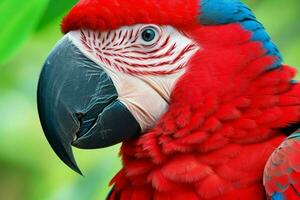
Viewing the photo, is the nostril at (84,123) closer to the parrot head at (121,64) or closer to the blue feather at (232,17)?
the parrot head at (121,64)

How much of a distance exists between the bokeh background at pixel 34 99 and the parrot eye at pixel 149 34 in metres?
0.54

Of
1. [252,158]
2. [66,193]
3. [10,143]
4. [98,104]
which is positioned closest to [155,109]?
[98,104]

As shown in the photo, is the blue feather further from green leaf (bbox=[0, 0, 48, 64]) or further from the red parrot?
green leaf (bbox=[0, 0, 48, 64])

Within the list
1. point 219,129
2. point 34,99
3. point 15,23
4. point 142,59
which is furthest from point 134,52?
point 34,99

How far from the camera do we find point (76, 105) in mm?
1456

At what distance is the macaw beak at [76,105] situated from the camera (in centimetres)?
146

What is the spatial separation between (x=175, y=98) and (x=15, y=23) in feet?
2.28

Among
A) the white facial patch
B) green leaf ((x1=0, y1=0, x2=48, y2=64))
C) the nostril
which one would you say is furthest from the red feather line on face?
green leaf ((x1=0, y1=0, x2=48, y2=64))

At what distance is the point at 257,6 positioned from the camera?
2168 millimetres

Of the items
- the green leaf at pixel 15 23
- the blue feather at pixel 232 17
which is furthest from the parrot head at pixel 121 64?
the green leaf at pixel 15 23

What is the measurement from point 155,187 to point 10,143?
904mm

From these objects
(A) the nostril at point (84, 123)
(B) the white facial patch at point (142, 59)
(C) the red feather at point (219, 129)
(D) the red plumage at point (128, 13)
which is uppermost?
(D) the red plumage at point (128, 13)

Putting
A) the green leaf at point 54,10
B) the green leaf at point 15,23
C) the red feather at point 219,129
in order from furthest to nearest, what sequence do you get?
1. the green leaf at point 54,10
2. the green leaf at point 15,23
3. the red feather at point 219,129

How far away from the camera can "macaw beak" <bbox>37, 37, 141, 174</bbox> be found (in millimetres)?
1455
